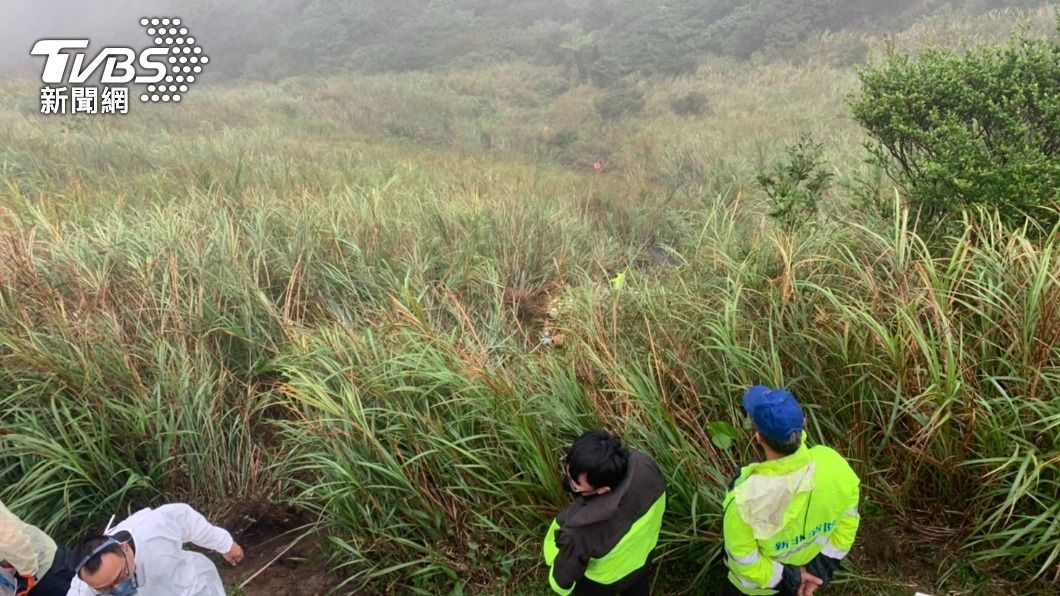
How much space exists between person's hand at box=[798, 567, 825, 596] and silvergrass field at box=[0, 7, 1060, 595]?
1.44 ft

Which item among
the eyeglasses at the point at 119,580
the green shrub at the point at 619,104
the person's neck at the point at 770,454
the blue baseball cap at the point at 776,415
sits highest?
the blue baseball cap at the point at 776,415

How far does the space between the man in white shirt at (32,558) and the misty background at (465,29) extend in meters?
19.9

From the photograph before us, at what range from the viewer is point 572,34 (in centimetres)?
2745

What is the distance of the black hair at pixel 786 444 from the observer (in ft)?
6.09

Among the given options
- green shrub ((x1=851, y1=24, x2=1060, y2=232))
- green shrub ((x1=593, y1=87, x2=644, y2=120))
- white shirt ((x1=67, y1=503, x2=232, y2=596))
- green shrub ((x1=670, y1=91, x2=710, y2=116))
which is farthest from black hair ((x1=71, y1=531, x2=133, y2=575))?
green shrub ((x1=593, y1=87, x2=644, y2=120))

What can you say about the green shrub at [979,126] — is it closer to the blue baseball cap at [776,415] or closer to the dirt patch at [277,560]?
the blue baseball cap at [776,415]

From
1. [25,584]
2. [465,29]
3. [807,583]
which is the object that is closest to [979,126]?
[807,583]

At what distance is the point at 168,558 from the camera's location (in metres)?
2.26

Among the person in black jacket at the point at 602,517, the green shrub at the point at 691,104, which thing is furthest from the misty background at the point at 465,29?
the person in black jacket at the point at 602,517

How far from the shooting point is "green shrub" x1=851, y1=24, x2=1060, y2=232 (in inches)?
126

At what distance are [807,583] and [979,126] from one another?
3199 millimetres

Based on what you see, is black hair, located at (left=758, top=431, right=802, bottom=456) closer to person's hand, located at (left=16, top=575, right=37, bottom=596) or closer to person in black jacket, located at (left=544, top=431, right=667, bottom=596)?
person in black jacket, located at (left=544, top=431, right=667, bottom=596)

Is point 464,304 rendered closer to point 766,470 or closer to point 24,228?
point 766,470

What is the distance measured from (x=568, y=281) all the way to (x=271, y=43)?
33.5 m
